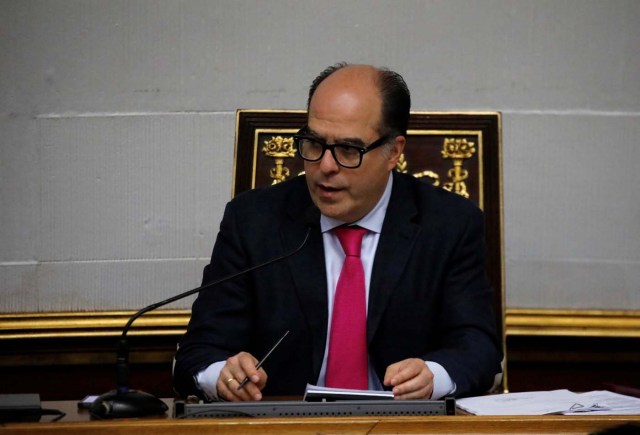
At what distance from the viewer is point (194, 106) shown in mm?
3488

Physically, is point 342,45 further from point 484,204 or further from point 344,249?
point 344,249

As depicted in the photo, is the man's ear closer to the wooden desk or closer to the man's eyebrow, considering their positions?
the man's eyebrow

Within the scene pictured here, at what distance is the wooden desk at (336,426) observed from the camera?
1579 mm

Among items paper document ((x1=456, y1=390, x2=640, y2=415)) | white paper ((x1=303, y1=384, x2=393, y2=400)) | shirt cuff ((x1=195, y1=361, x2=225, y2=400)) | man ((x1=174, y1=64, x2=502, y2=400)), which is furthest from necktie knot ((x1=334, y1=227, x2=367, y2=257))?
white paper ((x1=303, y1=384, x2=393, y2=400))

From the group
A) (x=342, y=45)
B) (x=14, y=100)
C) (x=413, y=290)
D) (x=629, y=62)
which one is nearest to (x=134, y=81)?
(x=14, y=100)

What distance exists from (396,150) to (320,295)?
0.43m

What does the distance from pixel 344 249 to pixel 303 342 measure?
0.83 ft

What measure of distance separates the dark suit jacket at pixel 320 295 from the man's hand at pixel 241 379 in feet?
0.97

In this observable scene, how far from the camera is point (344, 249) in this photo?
102 inches

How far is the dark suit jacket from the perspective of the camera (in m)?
2.51

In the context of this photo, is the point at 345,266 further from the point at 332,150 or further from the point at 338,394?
the point at 338,394

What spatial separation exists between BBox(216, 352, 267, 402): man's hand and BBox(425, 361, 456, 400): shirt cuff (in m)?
0.37

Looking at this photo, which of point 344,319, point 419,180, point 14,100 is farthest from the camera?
point 14,100

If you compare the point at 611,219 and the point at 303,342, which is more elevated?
the point at 611,219
